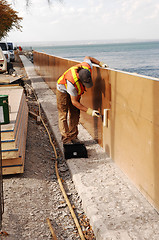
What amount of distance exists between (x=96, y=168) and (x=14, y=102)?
9.67 feet

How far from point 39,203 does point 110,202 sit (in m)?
1.13

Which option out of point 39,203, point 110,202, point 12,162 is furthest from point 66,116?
point 110,202

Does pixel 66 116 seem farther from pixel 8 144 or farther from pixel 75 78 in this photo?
pixel 8 144

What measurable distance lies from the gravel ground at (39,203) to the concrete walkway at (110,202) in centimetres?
23

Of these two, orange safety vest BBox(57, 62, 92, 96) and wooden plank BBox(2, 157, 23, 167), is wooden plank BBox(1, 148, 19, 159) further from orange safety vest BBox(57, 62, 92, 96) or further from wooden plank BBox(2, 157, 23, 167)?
orange safety vest BBox(57, 62, 92, 96)

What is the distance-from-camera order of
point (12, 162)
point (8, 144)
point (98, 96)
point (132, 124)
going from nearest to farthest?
point (132, 124)
point (8, 144)
point (12, 162)
point (98, 96)

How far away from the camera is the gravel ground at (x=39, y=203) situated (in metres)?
3.63

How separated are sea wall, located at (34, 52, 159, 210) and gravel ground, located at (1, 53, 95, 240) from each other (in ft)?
3.33

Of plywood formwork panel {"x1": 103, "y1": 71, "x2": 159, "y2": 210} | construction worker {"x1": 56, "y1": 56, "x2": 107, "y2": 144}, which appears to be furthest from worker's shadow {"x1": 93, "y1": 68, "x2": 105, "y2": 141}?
plywood formwork panel {"x1": 103, "y1": 71, "x2": 159, "y2": 210}

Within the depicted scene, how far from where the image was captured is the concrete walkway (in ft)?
11.0

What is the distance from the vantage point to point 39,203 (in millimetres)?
4258

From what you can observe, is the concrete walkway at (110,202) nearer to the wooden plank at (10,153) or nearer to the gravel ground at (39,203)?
the gravel ground at (39,203)

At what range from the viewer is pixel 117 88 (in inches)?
185

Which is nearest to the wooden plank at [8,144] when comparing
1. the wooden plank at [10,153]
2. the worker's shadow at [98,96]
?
the wooden plank at [10,153]
